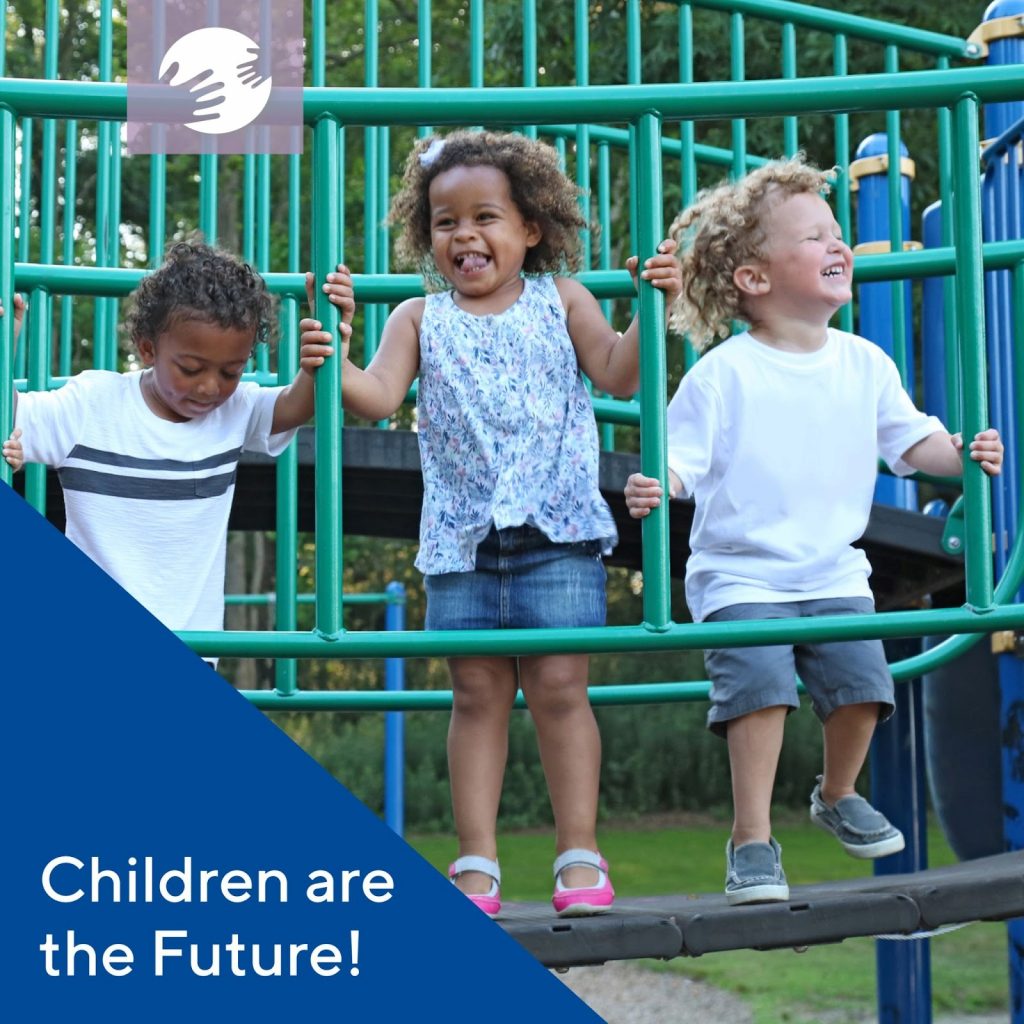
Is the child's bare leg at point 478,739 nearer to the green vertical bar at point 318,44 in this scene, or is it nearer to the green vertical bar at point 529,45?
the green vertical bar at point 529,45

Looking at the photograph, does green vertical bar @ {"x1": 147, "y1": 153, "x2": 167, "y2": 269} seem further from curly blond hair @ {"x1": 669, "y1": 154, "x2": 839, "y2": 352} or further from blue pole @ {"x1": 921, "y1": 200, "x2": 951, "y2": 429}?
blue pole @ {"x1": 921, "y1": 200, "x2": 951, "y2": 429}

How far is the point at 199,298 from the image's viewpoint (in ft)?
8.57

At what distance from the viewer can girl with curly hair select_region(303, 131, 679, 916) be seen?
2.47m

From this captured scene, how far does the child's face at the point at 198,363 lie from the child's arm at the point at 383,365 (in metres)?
0.22

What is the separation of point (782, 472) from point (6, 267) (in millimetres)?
1183

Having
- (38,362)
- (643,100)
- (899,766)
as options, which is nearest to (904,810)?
(899,766)

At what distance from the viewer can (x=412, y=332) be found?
2.58m

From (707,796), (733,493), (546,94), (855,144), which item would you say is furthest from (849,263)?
(707,796)

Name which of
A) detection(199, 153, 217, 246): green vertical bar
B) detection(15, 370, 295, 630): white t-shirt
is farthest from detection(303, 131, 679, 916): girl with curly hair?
detection(199, 153, 217, 246): green vertical bar

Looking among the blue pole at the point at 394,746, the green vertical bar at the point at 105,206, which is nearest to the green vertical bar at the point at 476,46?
the green vertical bar at the point at 105,206

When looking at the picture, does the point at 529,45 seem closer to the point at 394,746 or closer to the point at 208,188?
the point at 208,188

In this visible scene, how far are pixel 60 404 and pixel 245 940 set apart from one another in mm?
1046

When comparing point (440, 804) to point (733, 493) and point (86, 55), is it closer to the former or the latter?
point (86, 55)

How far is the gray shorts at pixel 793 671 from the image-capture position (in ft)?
8.32
